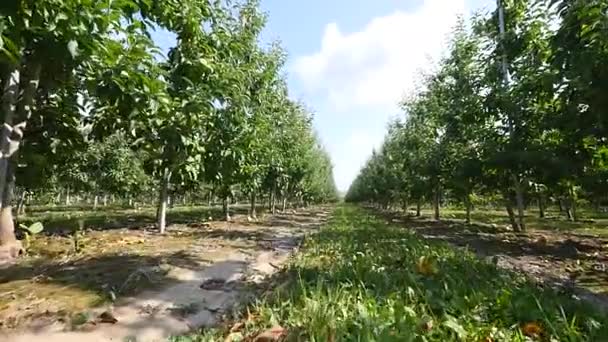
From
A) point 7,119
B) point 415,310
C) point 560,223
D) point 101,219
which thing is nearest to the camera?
point 415,310

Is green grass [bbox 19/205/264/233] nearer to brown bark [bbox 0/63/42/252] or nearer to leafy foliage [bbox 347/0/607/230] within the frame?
brown bark [bbox 0/63/42/252]

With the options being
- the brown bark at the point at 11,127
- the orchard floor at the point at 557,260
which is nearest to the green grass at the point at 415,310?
the orchard floor at the point at 557,260

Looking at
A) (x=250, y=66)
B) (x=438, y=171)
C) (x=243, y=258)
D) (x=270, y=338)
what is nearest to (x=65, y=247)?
(x=243, y=258)

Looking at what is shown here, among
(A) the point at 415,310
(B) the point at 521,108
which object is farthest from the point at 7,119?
(B) the point at 521,108

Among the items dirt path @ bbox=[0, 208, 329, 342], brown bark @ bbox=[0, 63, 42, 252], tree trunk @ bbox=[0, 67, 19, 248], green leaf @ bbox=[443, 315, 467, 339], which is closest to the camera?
green leaf @ bbox=[443, 315, 467, 339]

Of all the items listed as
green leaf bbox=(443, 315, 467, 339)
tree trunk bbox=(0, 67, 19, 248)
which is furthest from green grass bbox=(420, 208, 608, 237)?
tree trunk bbox=(0, 67, 19, 248)

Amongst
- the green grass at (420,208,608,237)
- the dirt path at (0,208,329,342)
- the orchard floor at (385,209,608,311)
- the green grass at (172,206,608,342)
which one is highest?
the green grass at (420,208,608,237)

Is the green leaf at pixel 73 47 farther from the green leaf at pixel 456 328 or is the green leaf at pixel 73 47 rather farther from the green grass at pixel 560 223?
the green grass at pixel 560 223

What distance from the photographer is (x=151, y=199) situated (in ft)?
257

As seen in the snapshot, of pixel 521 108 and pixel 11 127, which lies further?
pixel 521 108

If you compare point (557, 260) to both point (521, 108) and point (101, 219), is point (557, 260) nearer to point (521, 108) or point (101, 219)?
point (521, 108)

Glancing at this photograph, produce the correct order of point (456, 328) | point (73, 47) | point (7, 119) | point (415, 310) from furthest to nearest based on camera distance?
point (7, 119)
point (73, 47)
point (415, 310)
point (456, 328)

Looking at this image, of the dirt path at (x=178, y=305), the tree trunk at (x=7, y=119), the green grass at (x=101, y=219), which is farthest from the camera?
the green grass at (x=101, y=219)

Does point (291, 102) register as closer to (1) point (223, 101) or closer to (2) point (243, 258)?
(1) point (223, 101)
